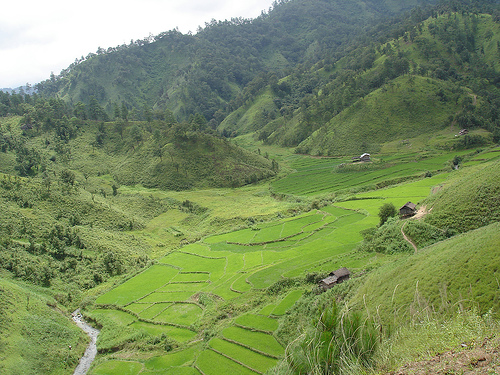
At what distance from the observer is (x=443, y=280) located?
24.9 m

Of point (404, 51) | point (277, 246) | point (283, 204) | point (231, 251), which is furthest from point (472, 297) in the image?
point (404, 51)

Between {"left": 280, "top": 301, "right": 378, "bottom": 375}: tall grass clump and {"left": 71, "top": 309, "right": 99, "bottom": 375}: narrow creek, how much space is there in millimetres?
27166

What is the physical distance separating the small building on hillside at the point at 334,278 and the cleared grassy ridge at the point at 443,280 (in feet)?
13.7

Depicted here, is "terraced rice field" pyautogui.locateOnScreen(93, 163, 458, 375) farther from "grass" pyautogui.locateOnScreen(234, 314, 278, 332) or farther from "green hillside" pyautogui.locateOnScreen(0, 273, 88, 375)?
"green hillside" pyautogui.locateOnScreen(0, 273, 88, 375)

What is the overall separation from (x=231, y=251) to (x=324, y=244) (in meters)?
15.8

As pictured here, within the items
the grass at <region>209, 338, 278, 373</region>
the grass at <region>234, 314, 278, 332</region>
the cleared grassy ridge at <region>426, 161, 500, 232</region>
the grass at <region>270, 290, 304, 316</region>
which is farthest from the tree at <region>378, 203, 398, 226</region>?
the grass at <region>209, 338, 278, 373</region>

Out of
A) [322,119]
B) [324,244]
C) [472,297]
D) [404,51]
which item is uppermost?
[404,51]

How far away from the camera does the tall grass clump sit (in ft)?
48.1

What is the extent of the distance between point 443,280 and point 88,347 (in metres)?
36.0

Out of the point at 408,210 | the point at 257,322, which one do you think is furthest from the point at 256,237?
the point at 257,322

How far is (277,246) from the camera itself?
55.3 m

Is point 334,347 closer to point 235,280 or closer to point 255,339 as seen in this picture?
point 255,339

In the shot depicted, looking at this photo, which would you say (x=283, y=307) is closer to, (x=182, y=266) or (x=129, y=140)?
(x=182, y=266)

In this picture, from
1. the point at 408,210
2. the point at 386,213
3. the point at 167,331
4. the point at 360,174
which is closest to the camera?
the point at 167,331
